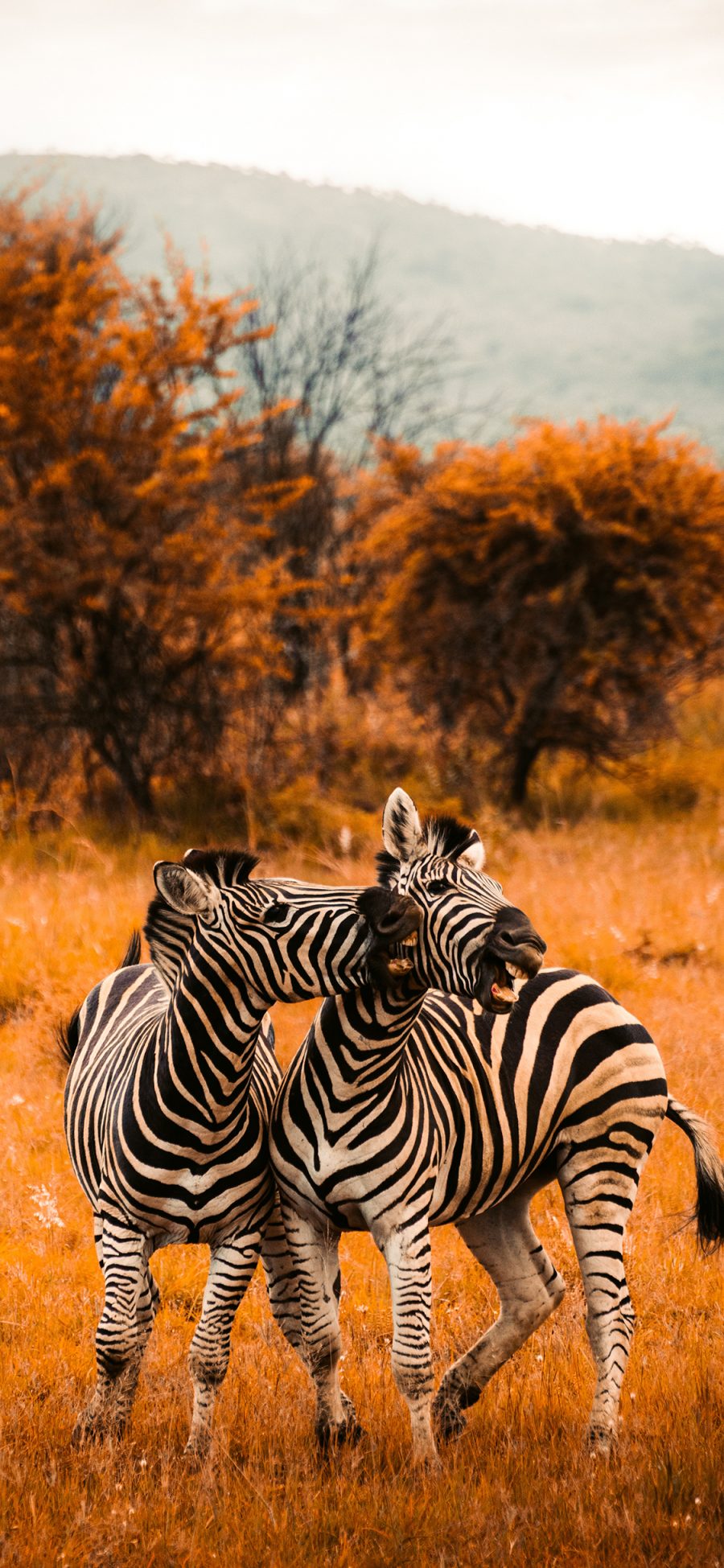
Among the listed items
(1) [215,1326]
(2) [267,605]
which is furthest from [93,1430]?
(2) [267,605]

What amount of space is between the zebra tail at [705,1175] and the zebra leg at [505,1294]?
0.49 m

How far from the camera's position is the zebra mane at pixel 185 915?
118 inches

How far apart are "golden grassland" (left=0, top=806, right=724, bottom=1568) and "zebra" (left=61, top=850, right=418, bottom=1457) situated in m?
0.25

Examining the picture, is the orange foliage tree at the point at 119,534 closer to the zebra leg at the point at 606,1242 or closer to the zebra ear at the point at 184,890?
the zebra ear at the point at 184,890

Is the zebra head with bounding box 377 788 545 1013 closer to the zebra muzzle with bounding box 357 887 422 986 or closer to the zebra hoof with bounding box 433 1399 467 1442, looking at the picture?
the zebra muzzle with bounding box 357 887 422 986

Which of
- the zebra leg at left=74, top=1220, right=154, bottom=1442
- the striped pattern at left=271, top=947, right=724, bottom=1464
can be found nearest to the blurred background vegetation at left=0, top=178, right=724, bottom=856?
the striped pattern at left=271, top=947, right=724, bottom=1464

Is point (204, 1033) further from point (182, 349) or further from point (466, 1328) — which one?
point (182, 349)

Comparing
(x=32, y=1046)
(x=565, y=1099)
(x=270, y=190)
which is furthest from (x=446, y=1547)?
(x=270, y=190)

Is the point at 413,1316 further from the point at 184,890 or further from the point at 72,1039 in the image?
the point at 72,1039

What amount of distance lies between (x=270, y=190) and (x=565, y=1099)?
89045 millimetres

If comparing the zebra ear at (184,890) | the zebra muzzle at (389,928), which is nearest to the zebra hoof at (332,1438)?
the zebra muzzle at (389,928)

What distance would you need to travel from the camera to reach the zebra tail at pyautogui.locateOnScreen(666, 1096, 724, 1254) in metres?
3.61

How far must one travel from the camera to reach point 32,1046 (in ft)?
21.4

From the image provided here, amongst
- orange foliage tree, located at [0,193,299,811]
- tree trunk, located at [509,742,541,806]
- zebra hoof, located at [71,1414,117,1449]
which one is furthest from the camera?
tree trunk, located at [509,742,541,806]
